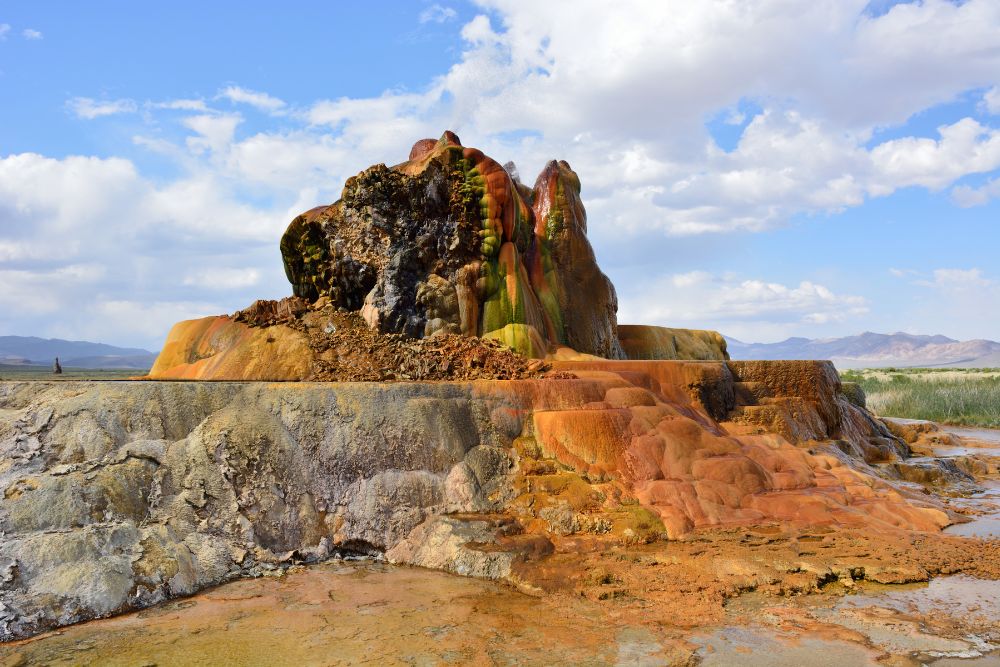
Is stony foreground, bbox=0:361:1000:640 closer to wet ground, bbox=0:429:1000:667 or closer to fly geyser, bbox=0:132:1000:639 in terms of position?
fly geyser, bbox=0:132:1000:639

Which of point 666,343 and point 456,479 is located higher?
point 666,343

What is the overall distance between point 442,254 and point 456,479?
4.97m

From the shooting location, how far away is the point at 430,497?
299 inches

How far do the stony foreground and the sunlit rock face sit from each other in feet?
10.0

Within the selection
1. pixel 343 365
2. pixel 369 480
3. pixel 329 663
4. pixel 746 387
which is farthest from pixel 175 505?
pixel 746 387

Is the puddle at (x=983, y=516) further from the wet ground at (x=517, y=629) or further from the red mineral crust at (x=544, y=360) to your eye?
the wet ground at (x=517, y=629)

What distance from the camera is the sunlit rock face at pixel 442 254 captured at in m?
11.6

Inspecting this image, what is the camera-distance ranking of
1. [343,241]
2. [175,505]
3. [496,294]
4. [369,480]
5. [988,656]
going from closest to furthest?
1. [988,656]
2. [175,505]
3. [369,480]
4. [496,294]
5. [343,241]

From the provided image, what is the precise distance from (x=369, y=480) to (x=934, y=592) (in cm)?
502

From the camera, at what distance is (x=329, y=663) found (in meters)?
4.85

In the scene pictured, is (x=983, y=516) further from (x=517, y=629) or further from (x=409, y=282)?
(x=409, y=282)

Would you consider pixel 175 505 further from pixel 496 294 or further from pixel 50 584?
pixel 496 294

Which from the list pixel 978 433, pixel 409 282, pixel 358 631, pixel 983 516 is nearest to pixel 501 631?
pixel 358 631

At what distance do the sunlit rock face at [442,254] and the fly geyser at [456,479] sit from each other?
366 mm
